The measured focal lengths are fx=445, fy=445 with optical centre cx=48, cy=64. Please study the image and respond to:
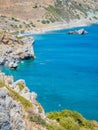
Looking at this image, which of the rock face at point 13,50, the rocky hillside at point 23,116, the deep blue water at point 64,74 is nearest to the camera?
the rocky hillside at point 23,116

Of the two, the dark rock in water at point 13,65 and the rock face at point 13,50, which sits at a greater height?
the rock face at point 13,50

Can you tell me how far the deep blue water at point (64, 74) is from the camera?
66188mm

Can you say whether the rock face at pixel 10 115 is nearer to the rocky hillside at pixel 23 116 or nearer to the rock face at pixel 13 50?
the rocky hillside at pixel 23 116

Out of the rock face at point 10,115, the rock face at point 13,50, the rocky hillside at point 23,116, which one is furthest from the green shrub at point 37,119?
the rock face at point 13,50

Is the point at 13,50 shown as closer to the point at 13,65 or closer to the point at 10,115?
the point at 13,65

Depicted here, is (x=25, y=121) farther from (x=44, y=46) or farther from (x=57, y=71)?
(x=44, y=46)

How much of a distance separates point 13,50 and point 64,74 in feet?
62.2

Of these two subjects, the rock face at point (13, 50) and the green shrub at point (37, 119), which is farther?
the rock face at point (13, 50)

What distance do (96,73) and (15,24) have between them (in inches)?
4126

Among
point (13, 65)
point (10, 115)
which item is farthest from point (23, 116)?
point (13, 65)

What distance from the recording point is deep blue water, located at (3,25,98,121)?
6619cm

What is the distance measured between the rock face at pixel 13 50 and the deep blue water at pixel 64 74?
2175 mm

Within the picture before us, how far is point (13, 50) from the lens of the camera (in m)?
107

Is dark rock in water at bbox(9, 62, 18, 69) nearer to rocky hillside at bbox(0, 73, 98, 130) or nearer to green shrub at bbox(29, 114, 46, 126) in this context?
rocky hillside at bbox(0, 73, 98, 130)
